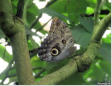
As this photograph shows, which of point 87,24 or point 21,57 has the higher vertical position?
point 87,24

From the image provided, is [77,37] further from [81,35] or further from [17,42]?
[17,42]

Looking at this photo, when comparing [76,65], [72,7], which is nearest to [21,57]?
[76,65]

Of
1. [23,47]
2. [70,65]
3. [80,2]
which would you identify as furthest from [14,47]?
[80,2]

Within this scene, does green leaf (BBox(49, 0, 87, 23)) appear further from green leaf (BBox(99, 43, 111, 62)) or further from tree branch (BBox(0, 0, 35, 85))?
tree branch (BBox(0, 0, 35, 85))

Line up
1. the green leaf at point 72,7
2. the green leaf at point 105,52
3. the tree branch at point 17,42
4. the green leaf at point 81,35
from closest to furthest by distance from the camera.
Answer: the tree branch at point 17,42
the green leaf at point 105,52
the green leaf at point 81,35
the green leaf at point 72,7

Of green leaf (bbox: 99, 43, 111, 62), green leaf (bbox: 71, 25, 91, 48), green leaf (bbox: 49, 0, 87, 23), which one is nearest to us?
green leaf (bbox: 99, 43, 111, 62)

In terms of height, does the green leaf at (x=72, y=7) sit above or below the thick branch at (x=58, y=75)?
above

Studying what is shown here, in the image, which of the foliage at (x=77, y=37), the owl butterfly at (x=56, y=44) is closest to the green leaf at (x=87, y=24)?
the foliage at (x=77, y=37)

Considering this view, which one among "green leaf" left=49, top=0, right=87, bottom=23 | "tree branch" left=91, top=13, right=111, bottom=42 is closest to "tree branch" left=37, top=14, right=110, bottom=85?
"tree branch" left=91, top=13, right=111, bottom=42

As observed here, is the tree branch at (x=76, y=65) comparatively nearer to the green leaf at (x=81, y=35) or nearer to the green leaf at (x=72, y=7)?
the green leaf at (x=81, y=35)
